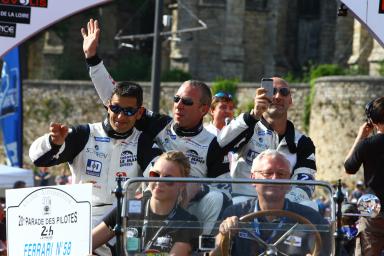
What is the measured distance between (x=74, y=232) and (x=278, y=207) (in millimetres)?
1406

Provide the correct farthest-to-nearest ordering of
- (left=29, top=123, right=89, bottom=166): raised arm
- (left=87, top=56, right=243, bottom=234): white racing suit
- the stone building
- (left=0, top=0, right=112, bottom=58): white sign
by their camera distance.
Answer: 1. the stone building
2. (left=0, top=0, right=112, bottom=58): white sign
3. (left=87, top=56, right=243, bottom=234): white racing suit
4. (left=29, top=123, right=89, bottom=166): raised arm

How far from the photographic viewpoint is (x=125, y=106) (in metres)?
10.2

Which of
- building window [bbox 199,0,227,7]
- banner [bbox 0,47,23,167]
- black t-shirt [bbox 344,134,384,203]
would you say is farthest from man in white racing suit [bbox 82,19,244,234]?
building window [bbox 199,0,227,7]

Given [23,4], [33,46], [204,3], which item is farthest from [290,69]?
[23,4]

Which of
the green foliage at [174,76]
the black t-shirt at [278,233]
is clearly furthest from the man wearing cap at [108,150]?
the green foliage at [174,76]

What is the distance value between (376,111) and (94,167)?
203 cm

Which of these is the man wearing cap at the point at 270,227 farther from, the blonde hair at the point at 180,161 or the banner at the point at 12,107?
the banner at the point at 12,107

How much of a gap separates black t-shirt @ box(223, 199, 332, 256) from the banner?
75.9ft

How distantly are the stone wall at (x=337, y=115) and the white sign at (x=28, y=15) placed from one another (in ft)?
138

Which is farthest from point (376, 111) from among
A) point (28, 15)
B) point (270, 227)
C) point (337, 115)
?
point (337, 115)

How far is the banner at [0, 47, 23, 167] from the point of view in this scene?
104 ft

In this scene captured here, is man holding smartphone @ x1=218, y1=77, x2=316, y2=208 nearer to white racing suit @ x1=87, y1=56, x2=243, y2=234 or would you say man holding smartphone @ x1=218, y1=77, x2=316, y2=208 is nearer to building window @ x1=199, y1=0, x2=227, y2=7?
white racing suit @ x1=87, y1=56, x2=243, y2=234

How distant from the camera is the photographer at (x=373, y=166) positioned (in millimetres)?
10515

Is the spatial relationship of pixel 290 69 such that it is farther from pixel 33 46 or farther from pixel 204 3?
pixel 33 46
